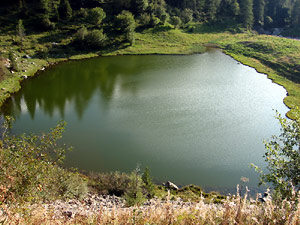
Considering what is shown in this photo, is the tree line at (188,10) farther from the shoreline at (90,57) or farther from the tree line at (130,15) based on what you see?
the shoreline at (90,57)

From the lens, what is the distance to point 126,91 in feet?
151

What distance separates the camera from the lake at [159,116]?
2695 centimetres

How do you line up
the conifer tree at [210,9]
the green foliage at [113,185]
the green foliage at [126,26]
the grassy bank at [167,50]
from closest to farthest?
the green foliage at [113,185] < the grassy bank at [167,50] < the green foliage at [126,26] < the conifer tree at [210,9]

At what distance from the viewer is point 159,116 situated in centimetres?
3656

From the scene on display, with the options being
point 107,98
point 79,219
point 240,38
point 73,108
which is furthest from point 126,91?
point 240,38

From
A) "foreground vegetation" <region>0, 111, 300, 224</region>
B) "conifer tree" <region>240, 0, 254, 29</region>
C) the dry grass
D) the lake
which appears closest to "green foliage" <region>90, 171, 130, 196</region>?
"foreground vegetation" <region>0, 111, 300, 224</region>

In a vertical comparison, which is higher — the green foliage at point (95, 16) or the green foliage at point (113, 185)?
the green foliage at point (95, 16)

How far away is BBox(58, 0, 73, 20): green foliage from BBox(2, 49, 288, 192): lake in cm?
2286

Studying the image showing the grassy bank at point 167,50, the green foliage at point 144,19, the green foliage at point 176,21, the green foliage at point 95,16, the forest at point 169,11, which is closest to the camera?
the grassy bank at point 167,50

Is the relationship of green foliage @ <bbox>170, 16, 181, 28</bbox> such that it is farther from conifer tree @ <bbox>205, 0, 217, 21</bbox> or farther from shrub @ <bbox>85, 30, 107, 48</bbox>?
shrub @ <bbox>85, 30, 107, 48</bbox>

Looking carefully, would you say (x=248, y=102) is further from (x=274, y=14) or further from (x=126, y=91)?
(x=274, y=14)

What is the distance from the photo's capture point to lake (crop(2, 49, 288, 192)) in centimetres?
2695

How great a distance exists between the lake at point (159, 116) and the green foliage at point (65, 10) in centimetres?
2286

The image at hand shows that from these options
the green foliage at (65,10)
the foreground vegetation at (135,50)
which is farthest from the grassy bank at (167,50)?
the green foliage at (65,10)
